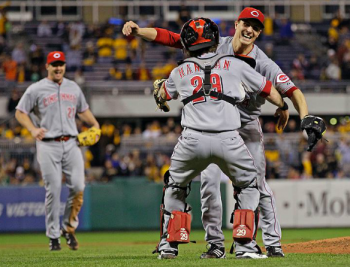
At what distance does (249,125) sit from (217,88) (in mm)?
1135

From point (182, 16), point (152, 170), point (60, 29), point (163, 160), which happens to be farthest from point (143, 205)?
point (60, 29)

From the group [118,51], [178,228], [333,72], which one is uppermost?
[118,51]

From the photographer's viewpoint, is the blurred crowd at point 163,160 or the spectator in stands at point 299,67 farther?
the spectator in stands at point 299,67

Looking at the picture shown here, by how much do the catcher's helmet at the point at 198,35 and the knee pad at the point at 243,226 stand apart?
4.62ft

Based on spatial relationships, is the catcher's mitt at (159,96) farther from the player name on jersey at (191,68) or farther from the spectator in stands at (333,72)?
the spectator in stands at (333,72)

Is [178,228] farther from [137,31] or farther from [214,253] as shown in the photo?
[137,31]

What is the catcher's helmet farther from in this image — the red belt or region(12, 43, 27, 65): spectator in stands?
region(12, 43, 27, 65): spectator in stands

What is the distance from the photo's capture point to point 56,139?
9.77 m

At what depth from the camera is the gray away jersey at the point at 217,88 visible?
6.07 m

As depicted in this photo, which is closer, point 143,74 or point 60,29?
point 143,74

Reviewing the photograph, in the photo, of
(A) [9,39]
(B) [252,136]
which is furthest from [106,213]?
(A) [9,39]

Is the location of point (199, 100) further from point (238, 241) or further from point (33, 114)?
point (33, 114)

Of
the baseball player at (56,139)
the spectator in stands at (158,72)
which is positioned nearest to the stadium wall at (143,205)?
the baseball player at (56,139)

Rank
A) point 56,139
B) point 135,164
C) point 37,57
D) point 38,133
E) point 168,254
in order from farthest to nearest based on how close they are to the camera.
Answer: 1. point 37,57
2. point 135,164
3. point 56,139
4. point 38,133
5. point 168,254
